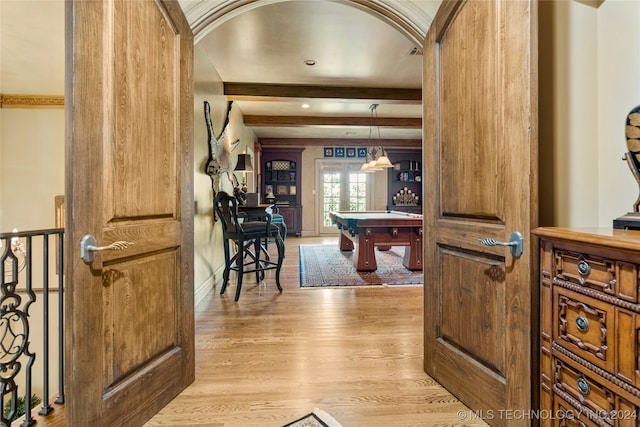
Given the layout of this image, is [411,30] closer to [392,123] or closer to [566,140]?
[566,140]

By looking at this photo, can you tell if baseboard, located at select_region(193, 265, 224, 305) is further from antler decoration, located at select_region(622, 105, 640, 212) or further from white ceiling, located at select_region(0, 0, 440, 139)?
antler decoration, located at select_region(622, 105, 640, 212)

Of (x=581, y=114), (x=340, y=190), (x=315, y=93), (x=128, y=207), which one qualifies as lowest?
(x=128, y=207)

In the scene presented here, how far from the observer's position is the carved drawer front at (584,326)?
35.4 inches

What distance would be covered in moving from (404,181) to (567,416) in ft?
30.2

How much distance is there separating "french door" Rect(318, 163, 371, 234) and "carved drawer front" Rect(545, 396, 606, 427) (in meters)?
8.44

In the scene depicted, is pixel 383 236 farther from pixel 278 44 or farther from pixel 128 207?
pixel 128 207

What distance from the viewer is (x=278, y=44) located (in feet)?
11.0

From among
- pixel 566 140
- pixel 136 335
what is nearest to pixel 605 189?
pixel 566 140

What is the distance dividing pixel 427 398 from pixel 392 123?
20.3ft

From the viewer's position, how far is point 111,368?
1.24m

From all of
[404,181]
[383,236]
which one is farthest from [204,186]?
[404,181]

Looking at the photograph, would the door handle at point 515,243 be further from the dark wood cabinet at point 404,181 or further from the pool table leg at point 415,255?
the dark wood cabinet at point 404,181

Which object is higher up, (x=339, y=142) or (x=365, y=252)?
(x=339, y=142)

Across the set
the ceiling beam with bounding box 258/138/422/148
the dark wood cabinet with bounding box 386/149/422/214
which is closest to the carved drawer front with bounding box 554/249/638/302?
the ceiling beam with bounding box 258/138/422/148
